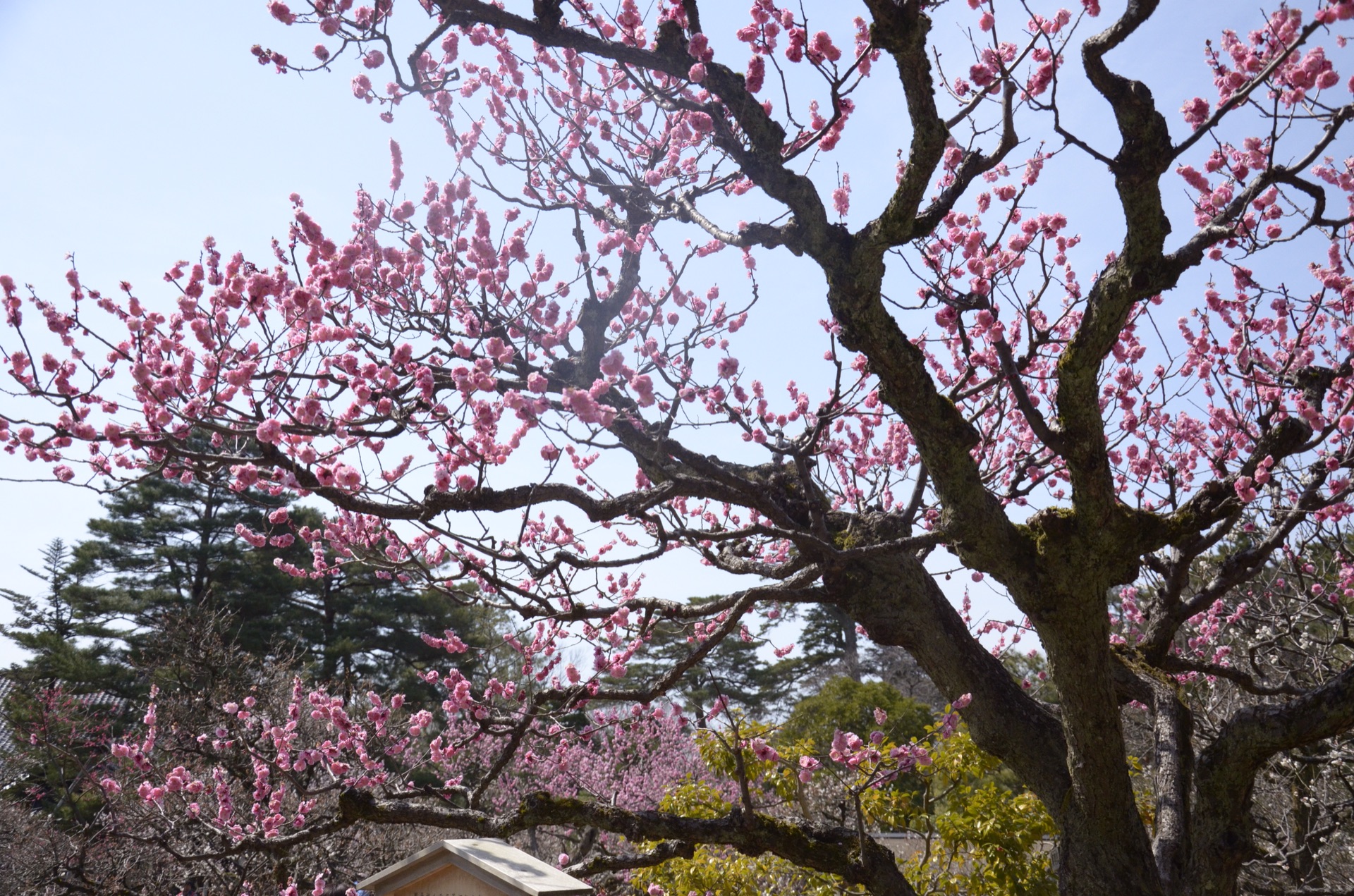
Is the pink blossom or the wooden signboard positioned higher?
the pink blossom

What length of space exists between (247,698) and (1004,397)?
666 centimetres

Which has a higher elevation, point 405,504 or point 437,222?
point 437,222

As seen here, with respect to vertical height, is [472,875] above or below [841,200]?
below

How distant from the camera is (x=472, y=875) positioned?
11.1ft

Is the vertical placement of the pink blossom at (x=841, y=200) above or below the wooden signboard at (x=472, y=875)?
above

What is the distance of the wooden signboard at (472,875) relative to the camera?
10.6 ft

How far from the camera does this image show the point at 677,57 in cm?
407

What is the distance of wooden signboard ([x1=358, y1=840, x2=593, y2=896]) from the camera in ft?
10.6

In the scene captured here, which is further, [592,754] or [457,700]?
[592,754]

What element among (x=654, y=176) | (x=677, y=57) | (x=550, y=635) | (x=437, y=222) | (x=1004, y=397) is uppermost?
(x=654, y=176)

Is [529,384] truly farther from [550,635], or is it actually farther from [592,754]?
[592,754]

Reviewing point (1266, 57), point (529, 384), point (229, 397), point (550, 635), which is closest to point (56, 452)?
point (229, 397)

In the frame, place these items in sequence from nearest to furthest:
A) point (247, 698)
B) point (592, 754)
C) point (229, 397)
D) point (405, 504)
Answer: point (405, 504)
point (229, 397)
point (247, 698)
point (592, 754)

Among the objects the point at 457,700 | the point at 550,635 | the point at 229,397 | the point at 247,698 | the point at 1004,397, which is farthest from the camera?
the point at 247,698
